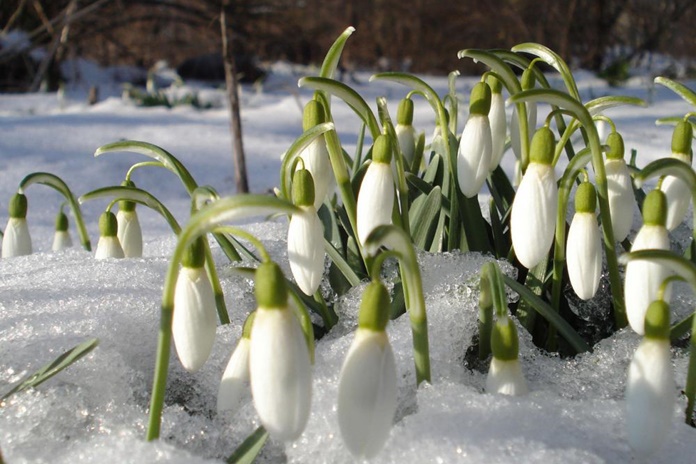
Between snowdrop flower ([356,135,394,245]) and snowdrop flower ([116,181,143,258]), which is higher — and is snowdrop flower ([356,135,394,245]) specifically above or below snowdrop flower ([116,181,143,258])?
above

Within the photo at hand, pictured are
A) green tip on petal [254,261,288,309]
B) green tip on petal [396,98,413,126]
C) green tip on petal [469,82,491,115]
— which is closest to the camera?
green tip on petal [254,261,288,309]

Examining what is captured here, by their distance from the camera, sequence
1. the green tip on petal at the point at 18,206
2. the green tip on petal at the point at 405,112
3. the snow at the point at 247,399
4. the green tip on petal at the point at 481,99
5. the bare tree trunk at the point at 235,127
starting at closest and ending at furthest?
the snow at the point at 247,399
the green tip on petal at the point at 481,99
the green tip on petal at the point at 405,112
the green tip on petal at the point at 18,206
the bare tree trunk at the point at 235,127

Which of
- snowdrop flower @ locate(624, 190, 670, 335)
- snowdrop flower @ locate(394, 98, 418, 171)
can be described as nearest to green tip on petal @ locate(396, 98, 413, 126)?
snowdrop flower @ locate(394, 98, 418, 171)

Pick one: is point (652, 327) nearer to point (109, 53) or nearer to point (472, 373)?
point (472, 373)

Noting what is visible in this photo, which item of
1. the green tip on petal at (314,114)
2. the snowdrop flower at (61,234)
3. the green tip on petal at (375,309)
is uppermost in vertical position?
the green tip on petal at (314,114)

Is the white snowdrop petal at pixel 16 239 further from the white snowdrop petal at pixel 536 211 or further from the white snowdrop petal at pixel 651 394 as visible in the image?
the white snowdrop petal at pixel 651 394

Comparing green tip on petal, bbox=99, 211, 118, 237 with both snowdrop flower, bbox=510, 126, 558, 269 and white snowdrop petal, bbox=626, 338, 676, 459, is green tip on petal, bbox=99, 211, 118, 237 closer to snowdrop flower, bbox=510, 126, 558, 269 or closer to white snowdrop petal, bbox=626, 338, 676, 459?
snowdrop flower, bbox=510, 126, 558, 269

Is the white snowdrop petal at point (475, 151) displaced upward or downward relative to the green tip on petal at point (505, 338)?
upward

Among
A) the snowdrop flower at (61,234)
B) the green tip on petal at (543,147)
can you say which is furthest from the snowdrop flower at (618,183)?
the snowdrop flower at (61,234)
